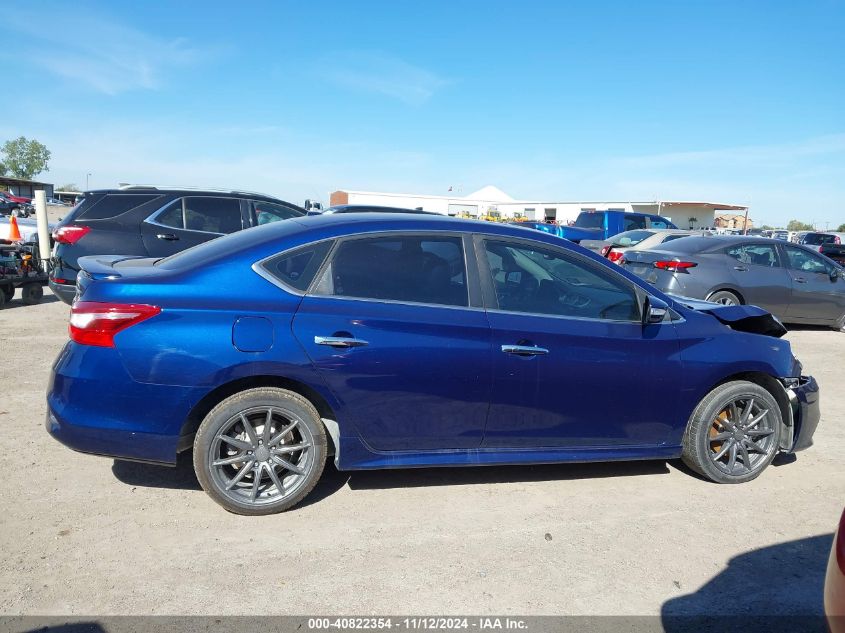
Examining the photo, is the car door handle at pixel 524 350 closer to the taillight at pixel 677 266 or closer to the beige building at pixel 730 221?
the taillight at pixel 677 266

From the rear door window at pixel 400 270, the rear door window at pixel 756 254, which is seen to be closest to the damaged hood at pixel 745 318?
the rear door window at pixel 400 270

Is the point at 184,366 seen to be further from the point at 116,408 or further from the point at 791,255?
the point at 791,255

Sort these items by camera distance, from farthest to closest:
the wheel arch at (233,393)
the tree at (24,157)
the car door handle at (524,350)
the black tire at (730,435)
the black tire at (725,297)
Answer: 1. the tree at (24,157)
2. the black tire at (725,297)
3. the black tire at (730,435)
4. the car door handle at (524,350)
5. the wheel arch at (233,393)

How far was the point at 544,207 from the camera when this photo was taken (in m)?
53.6

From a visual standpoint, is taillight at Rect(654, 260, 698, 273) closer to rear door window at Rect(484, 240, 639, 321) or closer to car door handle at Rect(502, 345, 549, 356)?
rear door window at Rect(484, 240, 639, 321)

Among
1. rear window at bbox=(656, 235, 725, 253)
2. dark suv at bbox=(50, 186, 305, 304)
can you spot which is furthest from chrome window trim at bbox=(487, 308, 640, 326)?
rear window at bbox=(656, 235, 725, 253)

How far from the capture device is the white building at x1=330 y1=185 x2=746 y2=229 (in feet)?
152

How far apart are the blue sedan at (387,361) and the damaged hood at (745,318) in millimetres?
98

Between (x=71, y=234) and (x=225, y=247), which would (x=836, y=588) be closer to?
(x=225, y=247)

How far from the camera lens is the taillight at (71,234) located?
746 cm

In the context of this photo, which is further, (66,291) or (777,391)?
(66,291)

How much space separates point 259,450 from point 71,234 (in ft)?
17.2

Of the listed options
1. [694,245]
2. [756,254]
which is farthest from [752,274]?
[694,245]

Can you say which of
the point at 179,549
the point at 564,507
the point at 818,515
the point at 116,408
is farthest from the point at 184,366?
the point at 818,515
